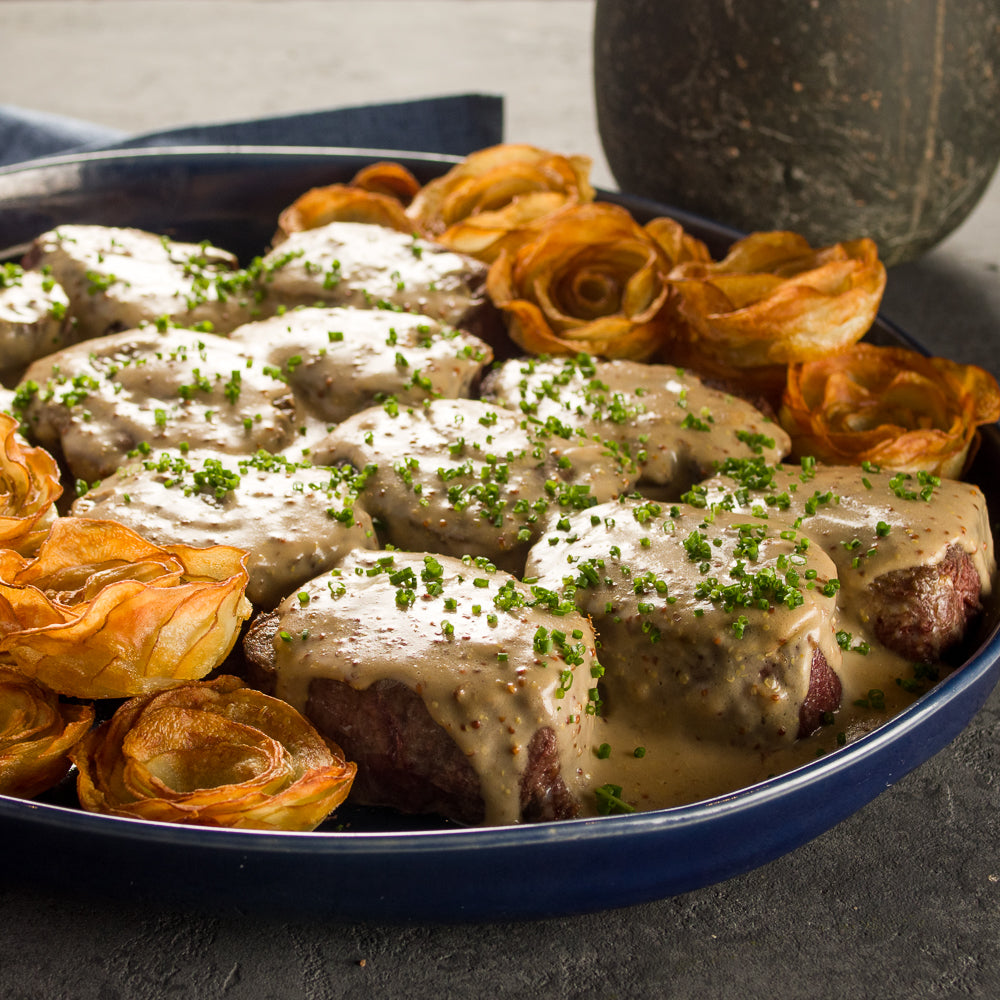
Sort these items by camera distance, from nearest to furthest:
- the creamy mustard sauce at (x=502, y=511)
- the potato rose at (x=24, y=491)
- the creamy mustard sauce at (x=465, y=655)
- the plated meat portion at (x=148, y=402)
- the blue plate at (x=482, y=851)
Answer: the blue plate at (x=482, y=851), the creamy mustard sauce at (x=465, y=655), the creamy mustard sauce at (x=502, y=511), the potato rose at (x=24, y=491), the plated meat portion at (x=148, y=402)

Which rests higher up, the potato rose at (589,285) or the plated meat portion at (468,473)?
the potato rose at (589,285)

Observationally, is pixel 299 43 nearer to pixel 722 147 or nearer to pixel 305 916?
pixel 722 147

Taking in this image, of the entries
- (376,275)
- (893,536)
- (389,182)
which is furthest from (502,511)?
(389,182)

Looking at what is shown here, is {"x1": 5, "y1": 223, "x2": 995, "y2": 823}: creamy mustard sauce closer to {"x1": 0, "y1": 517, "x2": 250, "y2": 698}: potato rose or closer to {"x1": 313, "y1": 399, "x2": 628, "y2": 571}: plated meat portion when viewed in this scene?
{"x1": 313, "y1": 399, "x2": 628, "y2": 571}: plated meat portion

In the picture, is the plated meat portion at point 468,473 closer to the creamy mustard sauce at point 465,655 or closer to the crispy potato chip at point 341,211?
the creamy mustard sauce at point 465,655

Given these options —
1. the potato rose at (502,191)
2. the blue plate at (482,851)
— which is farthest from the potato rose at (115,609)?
the potato rose at (502,191)

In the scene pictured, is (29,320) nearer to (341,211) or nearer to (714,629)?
(341,211)
